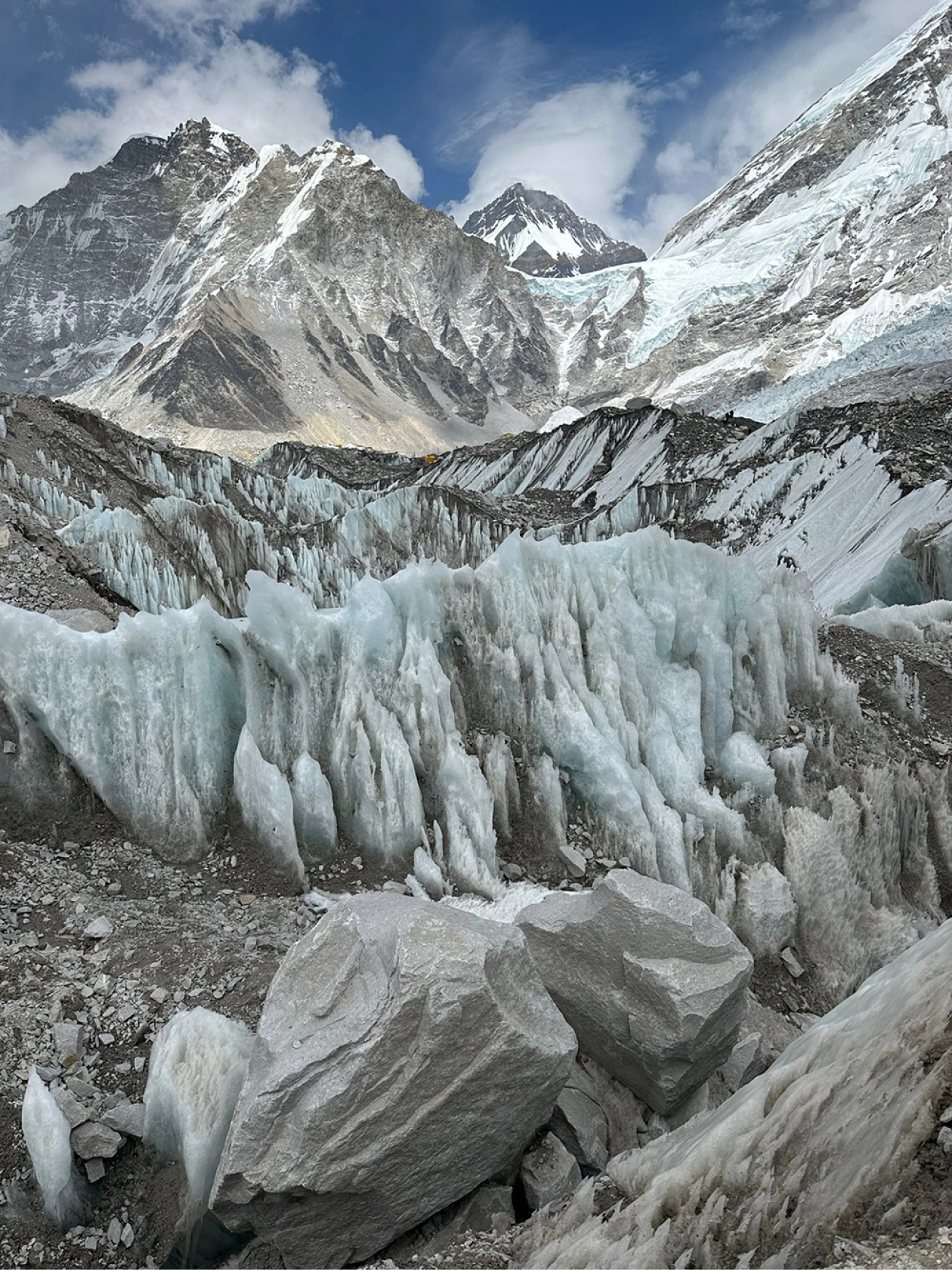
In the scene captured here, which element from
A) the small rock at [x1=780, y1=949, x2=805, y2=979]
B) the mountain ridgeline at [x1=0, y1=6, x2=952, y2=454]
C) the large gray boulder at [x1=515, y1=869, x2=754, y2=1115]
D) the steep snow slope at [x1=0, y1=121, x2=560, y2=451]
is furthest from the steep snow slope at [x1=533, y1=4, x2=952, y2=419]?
the large gray boulder at [x1=515, y1=869, x2=754, y2=1115]

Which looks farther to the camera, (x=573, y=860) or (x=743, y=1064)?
(x=573, y=860)

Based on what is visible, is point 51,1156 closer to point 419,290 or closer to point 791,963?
point 791,963

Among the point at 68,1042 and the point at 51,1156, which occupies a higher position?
the point at 68,1042

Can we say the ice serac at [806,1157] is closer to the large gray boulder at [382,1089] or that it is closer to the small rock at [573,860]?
the large gray boulder at [382,1089]

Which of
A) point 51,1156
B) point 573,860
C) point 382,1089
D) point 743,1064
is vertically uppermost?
point 51,1156

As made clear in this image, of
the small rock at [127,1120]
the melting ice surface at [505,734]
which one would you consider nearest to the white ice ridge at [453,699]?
the melting ice surface at [505,734]

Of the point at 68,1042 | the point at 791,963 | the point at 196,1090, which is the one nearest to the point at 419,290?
the point at 791,963

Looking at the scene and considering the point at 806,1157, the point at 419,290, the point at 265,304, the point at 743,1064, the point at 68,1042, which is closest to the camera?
the point at 806,1157
